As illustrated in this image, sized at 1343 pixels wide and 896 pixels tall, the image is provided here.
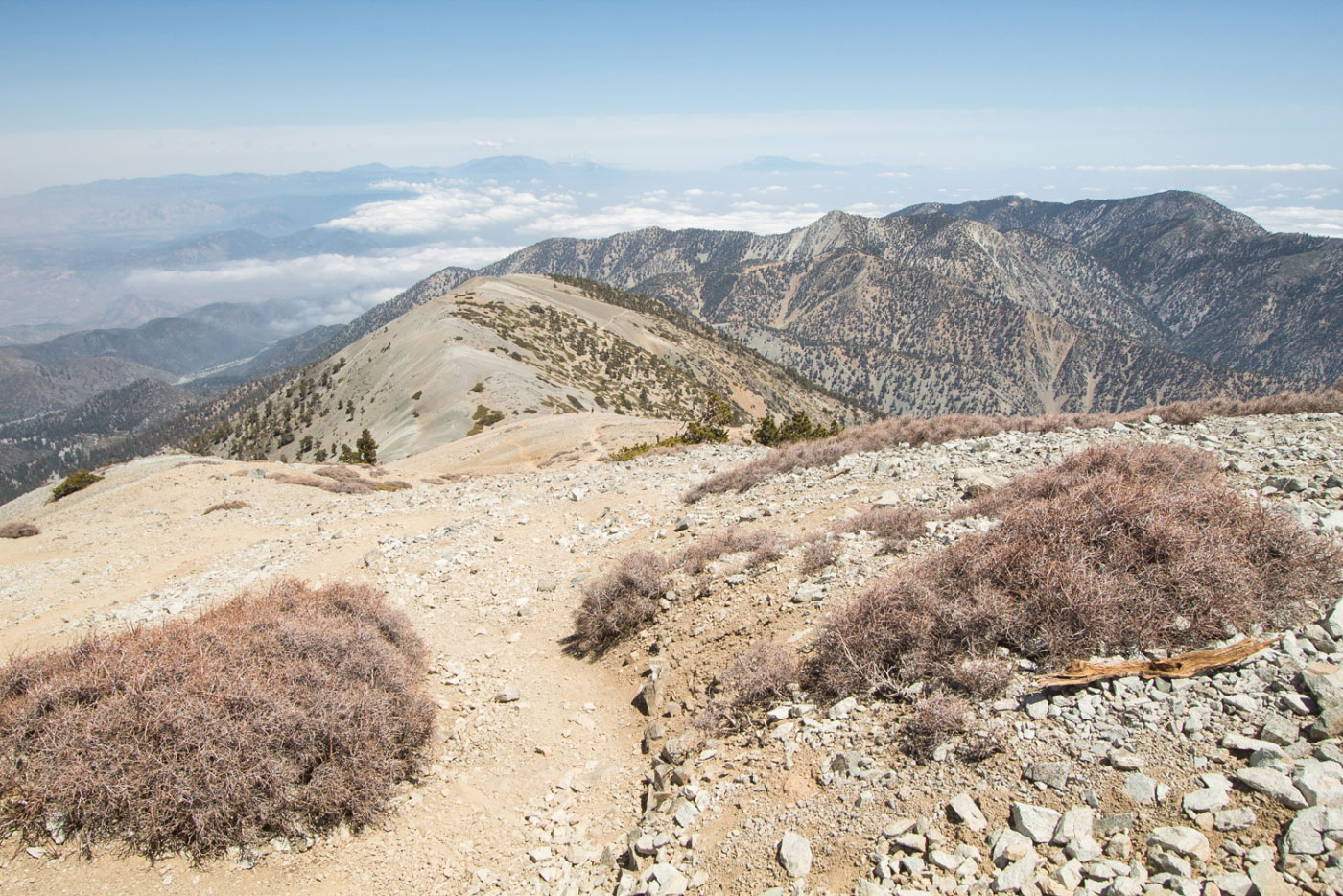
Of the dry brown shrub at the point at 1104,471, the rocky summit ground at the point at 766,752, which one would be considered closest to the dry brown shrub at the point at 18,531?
the rocky summit ground at the point at 766,752

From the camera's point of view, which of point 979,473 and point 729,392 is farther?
point 729,392

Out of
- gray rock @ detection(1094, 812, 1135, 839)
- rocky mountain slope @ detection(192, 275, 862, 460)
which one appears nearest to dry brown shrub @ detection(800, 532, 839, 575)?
gray rock @ detection(1094, 812, 1135, 839)

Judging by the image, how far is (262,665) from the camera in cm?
679

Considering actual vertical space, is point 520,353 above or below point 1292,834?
below

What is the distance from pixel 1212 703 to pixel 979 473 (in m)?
7.96

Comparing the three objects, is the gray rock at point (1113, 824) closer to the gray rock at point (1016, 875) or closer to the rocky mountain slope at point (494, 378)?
the gray rock at point (1016, 875)

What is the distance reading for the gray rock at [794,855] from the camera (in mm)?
4711

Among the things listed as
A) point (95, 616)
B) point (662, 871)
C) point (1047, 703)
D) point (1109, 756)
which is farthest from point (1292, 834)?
point (95, 616)

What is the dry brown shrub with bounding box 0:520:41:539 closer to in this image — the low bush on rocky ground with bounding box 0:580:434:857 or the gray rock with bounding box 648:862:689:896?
the low bush on rocky ground with bounding box 0:580:434:857

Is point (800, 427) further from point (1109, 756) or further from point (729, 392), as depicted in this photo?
point (729, 392)

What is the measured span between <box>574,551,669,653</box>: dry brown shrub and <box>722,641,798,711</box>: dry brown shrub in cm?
272

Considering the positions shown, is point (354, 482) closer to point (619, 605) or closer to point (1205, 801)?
point (619, 605)

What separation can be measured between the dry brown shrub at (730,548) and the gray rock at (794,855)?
5.54 metres

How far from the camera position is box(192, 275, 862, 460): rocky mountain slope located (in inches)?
2509
